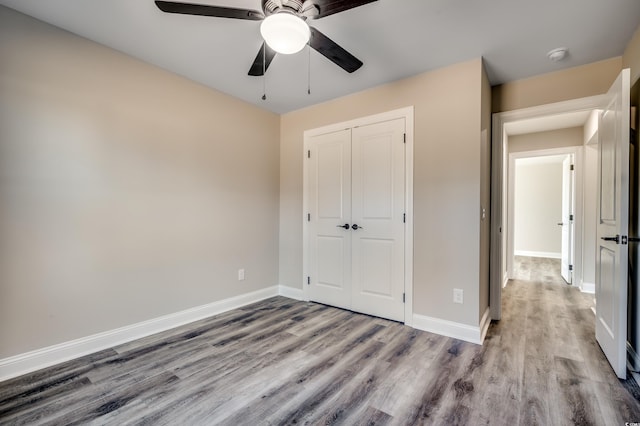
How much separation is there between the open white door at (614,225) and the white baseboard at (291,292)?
113 inches

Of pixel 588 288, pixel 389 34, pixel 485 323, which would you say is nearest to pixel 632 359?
pixel 485 323

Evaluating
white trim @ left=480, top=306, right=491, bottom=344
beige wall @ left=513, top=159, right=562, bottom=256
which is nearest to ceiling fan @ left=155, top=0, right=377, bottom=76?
white trim @ left=480, top=306, right=491, bottom=344

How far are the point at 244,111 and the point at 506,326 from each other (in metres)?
3.73

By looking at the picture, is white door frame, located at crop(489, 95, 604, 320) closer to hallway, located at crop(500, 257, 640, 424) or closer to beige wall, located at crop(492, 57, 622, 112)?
beige wall, located at crop(492, 57, 622, 112)

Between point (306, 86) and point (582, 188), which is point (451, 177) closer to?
Result: point (306, 86)

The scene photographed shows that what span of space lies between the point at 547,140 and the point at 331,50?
469 centimetres

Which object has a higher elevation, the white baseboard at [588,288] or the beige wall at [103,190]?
the beige wall at [103,190]

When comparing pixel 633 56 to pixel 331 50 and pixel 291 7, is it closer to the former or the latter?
pixel 331 50

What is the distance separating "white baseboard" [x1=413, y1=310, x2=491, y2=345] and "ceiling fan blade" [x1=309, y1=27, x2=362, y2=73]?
7.59 ft

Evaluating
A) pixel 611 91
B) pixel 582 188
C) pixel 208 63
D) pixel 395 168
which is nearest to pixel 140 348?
pixel 208 63

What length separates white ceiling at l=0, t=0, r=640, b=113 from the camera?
1880 millimetres

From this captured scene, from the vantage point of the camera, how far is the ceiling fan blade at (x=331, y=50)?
170 cm

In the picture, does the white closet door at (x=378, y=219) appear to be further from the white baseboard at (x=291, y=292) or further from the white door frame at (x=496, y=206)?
the white door frame at (x=496, y=206)

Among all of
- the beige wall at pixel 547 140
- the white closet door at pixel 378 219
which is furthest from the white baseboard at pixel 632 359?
the beige wall at pixel 547 140
